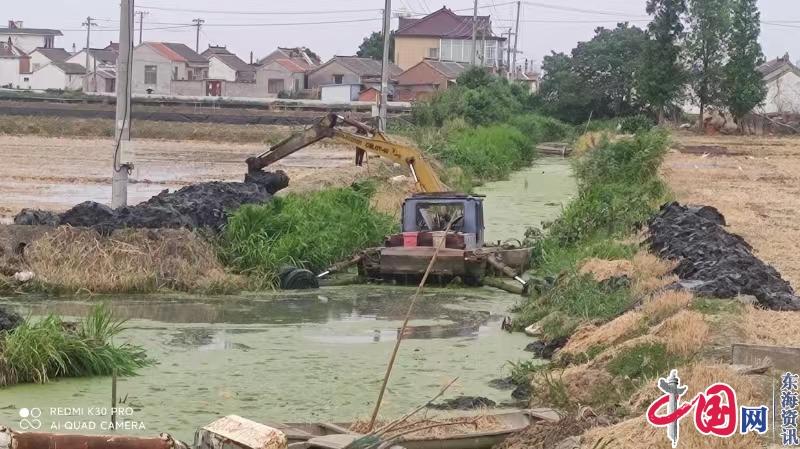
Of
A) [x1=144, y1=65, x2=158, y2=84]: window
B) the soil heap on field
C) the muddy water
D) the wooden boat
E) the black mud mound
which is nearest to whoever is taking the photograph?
the wooden boat

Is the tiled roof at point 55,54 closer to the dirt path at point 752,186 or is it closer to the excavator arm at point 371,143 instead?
the dirt path at point 752,186

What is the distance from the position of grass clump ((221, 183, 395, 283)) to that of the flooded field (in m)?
1.16

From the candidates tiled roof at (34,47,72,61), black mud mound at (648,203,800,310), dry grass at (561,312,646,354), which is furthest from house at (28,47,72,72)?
dry grass at (561,312,646,354)

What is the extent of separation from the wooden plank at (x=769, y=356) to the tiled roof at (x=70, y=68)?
314 ft

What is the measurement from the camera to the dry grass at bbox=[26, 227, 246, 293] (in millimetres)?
17500

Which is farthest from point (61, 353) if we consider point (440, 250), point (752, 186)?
point (752, 186)

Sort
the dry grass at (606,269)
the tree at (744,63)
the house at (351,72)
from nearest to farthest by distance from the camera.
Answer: the dry grass at (606,269)
the tree at (744,63)
the house at (351,72)

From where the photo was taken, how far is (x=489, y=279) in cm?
1955

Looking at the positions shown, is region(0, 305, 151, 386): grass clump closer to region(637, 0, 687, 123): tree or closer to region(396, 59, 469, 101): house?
region(637, 0, 687, 123): tree

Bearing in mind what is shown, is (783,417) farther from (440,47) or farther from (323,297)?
(440,47)

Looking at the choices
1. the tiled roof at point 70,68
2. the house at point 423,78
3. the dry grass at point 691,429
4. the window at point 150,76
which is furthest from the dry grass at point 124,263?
the tiled roof at point 70,68

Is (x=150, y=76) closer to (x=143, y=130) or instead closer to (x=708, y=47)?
(x=143, y=130)

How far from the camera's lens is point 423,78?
3440 inches

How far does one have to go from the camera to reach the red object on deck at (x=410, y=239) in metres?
19.4
